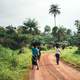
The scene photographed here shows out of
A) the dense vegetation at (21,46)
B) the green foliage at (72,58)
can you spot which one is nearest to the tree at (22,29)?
the dense vegetation at (21,46)

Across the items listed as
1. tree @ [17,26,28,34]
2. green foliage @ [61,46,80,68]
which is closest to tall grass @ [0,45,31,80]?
green foliage @ [61,46,80,68]

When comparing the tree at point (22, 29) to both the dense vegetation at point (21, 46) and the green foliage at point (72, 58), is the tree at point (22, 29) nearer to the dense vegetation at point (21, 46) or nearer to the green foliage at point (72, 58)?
the dense vegetation at point (21, 46)

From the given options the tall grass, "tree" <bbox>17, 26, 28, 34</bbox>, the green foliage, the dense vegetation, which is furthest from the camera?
"tree" <bbox>17, 26, 28, 34</bbox>

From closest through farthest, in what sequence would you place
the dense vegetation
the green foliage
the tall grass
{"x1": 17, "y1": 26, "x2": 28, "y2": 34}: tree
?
the tall grass → the dense vegetation → the green foliage → {"x1": 17, "y1": 26, "x2": 28, "y2": 34}: tree

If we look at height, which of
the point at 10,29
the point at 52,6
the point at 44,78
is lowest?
the point at 44,78

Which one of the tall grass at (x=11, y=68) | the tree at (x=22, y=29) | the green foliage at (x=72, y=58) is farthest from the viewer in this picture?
the tree at (x=22, y=29)

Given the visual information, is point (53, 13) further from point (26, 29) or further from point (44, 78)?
point (44, 78)

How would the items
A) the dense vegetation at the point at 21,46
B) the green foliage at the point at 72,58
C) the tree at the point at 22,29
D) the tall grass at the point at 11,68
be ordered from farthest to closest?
the tree at the point at 22,29 < the green foliage at the point at 72,58 < the dense vegetation at the point at 21,46 < the tall grass at the point at 11,68

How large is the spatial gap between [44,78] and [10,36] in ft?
176

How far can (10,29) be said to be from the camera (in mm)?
82312

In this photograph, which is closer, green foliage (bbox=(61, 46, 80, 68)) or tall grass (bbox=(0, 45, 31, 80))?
tall grass (bbox=(0, 45, 31, 80))

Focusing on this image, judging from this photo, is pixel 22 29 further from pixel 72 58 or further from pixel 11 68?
pixel 11 68

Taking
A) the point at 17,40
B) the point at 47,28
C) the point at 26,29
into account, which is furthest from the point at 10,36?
the point at 47,28

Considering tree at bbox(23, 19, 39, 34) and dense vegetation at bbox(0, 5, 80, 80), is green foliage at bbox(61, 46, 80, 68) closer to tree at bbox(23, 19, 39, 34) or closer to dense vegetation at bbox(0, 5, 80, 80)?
dense vegetation at bbox(0, 5, 80, 80)
